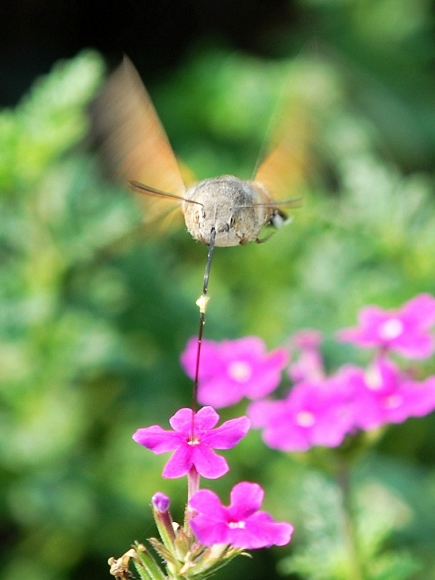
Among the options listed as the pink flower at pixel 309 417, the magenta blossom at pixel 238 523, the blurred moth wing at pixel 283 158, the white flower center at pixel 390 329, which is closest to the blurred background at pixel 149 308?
the blurred moth wing at pixel 283 158

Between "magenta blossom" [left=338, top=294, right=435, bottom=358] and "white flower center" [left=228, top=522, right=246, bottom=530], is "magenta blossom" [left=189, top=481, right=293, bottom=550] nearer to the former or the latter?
"white flower center" [left=228, top=522, right=246, bottom=530]

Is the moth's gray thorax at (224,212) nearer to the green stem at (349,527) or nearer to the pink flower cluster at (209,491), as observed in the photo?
the pink flower cluster at (209,491)

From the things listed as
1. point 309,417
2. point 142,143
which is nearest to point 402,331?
point 309,417

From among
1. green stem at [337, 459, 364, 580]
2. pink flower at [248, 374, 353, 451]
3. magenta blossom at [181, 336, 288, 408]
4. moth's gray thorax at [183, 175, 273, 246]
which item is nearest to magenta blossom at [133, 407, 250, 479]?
moth's gray thorax at [183, 175, 273, 246]

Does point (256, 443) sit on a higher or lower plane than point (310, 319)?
lower

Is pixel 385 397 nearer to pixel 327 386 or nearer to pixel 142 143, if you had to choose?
pixel 327 386

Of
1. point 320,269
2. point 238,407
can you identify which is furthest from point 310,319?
point 238,407

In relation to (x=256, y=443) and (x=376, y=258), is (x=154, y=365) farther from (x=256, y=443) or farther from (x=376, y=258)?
(x=376, y=258)
